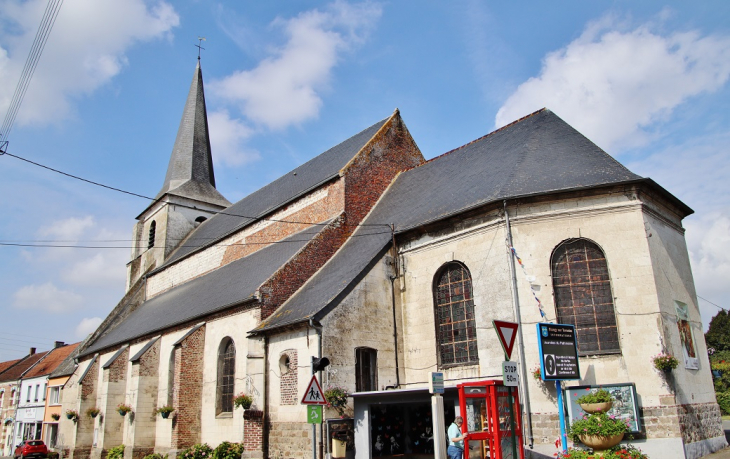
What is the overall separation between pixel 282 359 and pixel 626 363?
8141mm

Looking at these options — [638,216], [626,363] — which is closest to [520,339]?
[626,363]

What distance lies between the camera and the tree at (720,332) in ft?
154

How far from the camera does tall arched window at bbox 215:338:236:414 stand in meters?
17.0

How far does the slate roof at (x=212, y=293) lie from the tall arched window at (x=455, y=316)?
513 centimetres

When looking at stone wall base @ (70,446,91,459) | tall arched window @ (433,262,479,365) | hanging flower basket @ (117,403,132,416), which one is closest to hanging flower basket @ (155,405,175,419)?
hanging flower basket @ (117,403,132,416)

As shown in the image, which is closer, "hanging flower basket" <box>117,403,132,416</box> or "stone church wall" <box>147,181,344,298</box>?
"stone church wall" <box>147,181,344,298</box>

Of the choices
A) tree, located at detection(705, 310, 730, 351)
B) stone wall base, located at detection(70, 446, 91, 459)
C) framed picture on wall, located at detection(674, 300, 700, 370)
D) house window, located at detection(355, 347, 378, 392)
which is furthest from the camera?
tree, located at detection(705, 310, 730, 351)

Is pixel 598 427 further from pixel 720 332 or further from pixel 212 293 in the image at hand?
pixel 720 332

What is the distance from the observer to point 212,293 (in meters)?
20.4

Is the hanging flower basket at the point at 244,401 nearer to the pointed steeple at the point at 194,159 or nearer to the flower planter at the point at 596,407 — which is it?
the flower planter at the point at 596,407

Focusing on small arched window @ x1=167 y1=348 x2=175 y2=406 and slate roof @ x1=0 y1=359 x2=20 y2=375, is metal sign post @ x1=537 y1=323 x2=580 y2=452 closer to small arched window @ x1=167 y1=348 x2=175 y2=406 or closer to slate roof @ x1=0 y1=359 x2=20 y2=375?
small arched window @ x1=167 y1=348 x2=175 y2=406

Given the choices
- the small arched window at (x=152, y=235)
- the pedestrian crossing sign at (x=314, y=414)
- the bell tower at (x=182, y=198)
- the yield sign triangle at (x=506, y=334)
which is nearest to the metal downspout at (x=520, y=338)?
the yield sign triangle at (x=506, y=334)

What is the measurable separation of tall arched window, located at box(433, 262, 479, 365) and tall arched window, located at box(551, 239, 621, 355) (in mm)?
2222

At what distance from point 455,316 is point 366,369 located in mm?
2663
